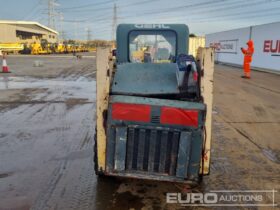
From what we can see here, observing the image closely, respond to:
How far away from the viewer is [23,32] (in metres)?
75.7

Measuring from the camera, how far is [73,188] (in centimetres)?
346

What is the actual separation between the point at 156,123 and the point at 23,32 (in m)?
80.7

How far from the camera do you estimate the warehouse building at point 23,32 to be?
62000mm

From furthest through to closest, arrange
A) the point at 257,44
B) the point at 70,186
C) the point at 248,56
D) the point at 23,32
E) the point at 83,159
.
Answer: the point at 23,32
the point at 257,44
the point at 248,56
the point at 83,159
the point at 70,186

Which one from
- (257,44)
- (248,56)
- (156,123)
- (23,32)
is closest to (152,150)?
(156,123)

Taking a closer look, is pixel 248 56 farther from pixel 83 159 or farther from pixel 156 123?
pixel 156 123

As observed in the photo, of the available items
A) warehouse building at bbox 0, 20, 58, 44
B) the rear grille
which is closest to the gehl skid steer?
the rear grille

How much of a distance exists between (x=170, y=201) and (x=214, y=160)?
1.37m

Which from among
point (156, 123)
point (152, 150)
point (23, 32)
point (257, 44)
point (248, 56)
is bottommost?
point (152, 150)

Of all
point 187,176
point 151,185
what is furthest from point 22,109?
point 187,176

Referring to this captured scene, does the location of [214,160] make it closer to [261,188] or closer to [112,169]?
[261,188]

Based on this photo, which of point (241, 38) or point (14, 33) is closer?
point (241, 38)

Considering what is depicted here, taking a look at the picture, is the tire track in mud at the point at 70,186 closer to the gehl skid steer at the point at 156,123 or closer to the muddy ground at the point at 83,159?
the muddy ground at the point at 83,159

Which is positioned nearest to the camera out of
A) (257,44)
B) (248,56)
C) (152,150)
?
(152,150)
